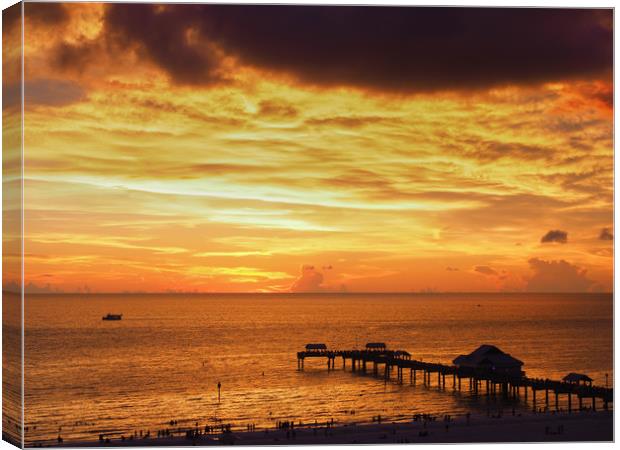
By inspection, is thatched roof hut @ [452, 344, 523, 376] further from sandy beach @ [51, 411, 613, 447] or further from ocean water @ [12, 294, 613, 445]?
sandy beach @ [51, 411, 613, 447]

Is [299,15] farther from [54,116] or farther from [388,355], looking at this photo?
[388,355]

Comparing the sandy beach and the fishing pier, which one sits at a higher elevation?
the sandy beach

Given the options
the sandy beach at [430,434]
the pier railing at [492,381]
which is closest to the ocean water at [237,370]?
the pier railing at [492,381]

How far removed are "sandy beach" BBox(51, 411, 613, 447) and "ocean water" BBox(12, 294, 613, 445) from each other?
4707 mm

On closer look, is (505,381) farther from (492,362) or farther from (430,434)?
(430,434)

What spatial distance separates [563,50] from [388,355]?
3601 centimetres

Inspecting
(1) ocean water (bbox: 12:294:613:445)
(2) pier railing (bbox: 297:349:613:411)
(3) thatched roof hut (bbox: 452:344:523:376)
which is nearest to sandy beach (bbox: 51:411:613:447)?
(1) ocean water (bbox: 12:294:613:445)

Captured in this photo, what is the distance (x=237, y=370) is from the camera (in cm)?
5547

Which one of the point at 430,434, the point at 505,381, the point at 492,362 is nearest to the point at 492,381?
the point at 505,381

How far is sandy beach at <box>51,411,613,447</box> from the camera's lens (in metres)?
18.9

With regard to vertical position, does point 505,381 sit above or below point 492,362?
below

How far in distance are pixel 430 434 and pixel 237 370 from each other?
32164 millimetres

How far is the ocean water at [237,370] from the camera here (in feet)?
118

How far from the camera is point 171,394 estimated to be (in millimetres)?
42781
